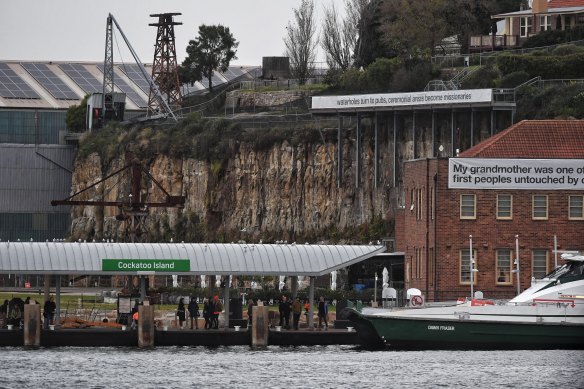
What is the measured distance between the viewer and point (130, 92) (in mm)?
180500

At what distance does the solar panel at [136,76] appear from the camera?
182 metres

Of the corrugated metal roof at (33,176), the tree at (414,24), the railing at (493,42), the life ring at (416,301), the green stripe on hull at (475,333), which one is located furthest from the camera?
the corrugated metal roof at (33,176)

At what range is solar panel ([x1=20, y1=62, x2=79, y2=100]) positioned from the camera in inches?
6944

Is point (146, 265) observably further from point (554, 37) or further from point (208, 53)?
point (208, 53)

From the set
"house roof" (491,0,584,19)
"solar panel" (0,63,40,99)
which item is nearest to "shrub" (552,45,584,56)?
"house roof" (491,0,584,19)

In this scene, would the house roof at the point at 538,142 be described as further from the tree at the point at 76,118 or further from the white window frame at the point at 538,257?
the tree at the point at 76,118

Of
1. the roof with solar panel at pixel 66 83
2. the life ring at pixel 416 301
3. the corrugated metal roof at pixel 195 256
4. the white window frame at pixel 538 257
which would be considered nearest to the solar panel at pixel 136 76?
the roof with solar panel at pixel 66 83

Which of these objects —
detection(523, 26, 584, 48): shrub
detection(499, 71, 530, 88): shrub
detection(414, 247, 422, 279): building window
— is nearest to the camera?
detection(414, 247, 422, 279): building window

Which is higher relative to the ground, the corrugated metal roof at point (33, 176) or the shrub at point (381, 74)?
the shrub at point (381, 74)

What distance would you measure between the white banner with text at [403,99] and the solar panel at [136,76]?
44.8m

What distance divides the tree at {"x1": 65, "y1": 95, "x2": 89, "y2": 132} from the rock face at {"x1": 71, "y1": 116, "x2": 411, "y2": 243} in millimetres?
6634

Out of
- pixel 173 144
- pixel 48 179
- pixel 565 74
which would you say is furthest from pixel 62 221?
pixel 565 74

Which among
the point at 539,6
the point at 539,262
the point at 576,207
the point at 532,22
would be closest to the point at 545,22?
the point at 532,22

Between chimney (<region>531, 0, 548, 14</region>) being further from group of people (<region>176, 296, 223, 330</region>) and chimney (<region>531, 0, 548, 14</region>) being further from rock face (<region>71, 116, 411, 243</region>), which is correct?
group of people (<region>176, 296, 223, 330</region>)
